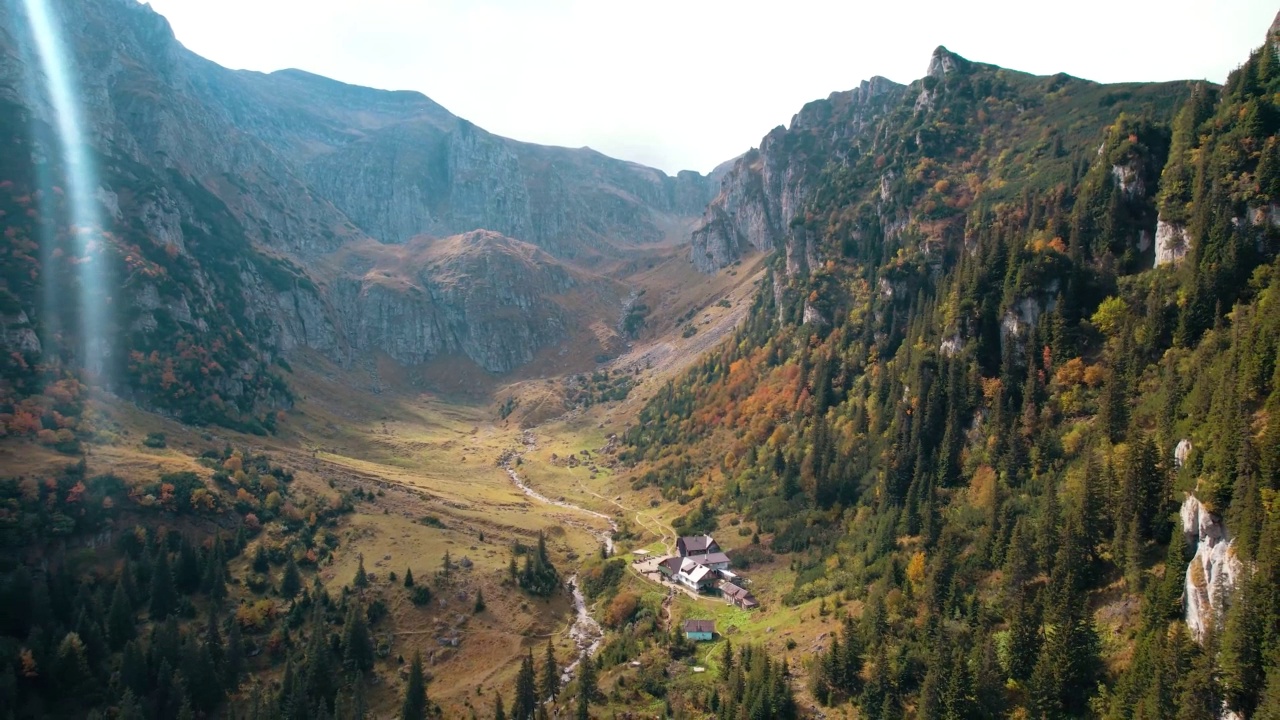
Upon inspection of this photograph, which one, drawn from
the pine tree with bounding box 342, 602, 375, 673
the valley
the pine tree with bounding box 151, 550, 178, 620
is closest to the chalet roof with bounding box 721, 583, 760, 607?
the valley

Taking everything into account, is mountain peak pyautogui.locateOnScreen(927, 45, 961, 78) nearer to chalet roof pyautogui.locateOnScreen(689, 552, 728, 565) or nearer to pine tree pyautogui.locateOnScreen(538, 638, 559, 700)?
chalet roof pyautogui.locateOnScreen(689, 552, 728, 565)

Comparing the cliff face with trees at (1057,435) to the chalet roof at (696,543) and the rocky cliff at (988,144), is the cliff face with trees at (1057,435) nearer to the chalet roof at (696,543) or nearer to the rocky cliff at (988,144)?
the rocky cliff at (988,144)

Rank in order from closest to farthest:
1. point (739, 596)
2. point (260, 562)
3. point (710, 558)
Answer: point (739, 596) < point (710, 558) < point (260, 562)

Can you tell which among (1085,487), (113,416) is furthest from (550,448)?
(1085,487)

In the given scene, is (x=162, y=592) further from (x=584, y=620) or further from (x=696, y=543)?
(x=696, y=543)

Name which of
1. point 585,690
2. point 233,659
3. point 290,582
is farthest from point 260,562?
point 585,690
